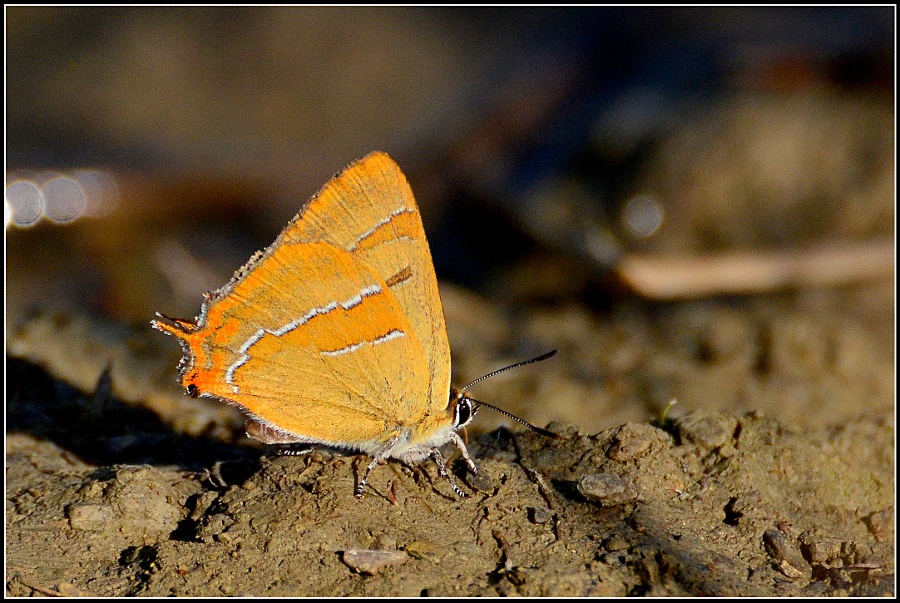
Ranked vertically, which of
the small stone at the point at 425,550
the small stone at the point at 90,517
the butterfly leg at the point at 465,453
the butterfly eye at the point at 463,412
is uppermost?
the butterfly eye at the point at 463,412

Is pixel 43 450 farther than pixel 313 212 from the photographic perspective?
Yes

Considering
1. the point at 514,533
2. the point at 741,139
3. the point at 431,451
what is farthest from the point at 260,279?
the point at 741,139

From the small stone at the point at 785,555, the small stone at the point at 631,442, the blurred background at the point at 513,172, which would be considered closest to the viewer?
the small stone at the point at 785,555

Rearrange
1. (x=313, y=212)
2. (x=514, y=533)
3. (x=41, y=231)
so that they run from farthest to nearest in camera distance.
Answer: (x=41, y=231), (x=313, y=212), (x=514, y=533)

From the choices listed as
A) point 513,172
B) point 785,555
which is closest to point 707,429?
point 785,555

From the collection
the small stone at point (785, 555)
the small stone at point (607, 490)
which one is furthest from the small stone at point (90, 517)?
the small stone at point (785, 555)

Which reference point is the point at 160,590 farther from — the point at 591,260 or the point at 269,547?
the point at 591,260

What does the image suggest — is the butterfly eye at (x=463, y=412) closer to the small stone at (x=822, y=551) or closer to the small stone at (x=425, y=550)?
the small stone at (x=425, y=550)
